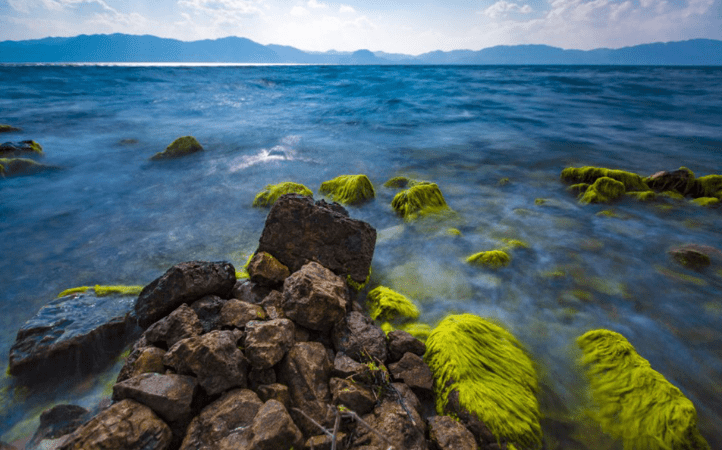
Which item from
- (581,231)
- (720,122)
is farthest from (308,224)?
(720,122)

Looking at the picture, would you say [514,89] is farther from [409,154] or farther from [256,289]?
[256,289]

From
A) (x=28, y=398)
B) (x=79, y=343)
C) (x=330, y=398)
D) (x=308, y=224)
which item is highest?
(x=308, y=224)

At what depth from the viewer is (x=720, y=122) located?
15.8 metres

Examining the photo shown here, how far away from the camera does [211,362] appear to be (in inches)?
85.9

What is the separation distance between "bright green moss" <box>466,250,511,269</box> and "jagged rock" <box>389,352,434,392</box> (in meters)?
2.51

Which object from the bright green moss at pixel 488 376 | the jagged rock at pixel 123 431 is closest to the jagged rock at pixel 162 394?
the jagged rock at pixel 123 431

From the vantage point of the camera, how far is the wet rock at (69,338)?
294 centimetres

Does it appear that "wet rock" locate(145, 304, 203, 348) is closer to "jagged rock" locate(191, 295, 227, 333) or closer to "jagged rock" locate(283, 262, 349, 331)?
"jagged rock" locate(191, 295, 227, 333)

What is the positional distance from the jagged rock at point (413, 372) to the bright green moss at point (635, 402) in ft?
5.06

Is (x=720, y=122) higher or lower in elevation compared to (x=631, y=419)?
higher

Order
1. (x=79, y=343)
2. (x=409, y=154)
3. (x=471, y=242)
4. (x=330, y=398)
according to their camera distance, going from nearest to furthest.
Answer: (x=330, y=398), (x=79, y=343), (x=471, y=242), (x=409, y=154)

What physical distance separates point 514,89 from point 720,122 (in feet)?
54.5

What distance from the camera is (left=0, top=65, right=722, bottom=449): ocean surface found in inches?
135

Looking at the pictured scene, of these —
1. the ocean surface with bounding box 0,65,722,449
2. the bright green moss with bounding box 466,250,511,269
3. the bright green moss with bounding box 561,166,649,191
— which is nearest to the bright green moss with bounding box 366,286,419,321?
the ocean surface with bounding box 0,65,722,449
